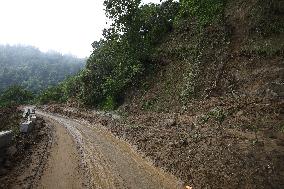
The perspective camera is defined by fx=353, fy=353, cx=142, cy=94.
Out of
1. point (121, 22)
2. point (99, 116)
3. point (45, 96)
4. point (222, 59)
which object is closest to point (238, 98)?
point (222, 59)

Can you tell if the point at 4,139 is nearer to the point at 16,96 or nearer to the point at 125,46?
the point at 125,46

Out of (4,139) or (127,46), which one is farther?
(127,46)

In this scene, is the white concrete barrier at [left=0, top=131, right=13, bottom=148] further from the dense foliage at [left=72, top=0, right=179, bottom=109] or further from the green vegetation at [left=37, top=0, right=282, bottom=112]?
the dense foliage at [left=72, top=0, right=179, bottom=109]

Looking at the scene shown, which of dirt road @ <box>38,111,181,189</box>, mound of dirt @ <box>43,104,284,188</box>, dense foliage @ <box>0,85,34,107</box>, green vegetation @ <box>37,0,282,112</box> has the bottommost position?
dense foliage @ <box>0,85,34,107</box>

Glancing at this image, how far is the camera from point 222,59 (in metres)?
28.9

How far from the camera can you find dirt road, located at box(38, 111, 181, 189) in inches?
538

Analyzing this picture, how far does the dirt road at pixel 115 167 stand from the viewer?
13.7 meters

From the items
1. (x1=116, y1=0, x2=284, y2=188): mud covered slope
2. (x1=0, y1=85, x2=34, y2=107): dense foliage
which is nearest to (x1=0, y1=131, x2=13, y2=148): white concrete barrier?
(x1=116, y1=0, x2=284, y2=188): mud covered slope

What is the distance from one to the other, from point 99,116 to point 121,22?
1203 centimetres

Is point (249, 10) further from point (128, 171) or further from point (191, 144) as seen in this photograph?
point (128, 171)

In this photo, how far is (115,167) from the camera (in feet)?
52.0

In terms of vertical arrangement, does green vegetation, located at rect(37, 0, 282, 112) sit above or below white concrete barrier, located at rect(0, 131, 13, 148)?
above

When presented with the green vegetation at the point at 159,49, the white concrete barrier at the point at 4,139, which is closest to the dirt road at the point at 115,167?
the white concrete barrier at the point at 4,139

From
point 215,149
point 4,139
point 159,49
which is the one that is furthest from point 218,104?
point 159,49
